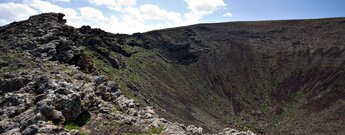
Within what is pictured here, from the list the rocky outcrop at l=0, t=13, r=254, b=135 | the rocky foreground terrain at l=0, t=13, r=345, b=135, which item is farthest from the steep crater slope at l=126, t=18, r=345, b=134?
the rocky outcrop at l=0, t=13, r=254, b=135

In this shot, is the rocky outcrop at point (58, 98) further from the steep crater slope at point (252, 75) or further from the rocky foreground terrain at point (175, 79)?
the steep crater slope at point (252, 75)

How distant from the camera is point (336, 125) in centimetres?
8081

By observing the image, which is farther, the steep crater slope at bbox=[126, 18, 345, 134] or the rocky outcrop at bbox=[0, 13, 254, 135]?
the steep crater slope at bbox=[126, 18, 345, 134]

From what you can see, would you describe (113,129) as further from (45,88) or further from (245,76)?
(245,76)

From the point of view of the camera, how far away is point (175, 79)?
10450 centimetres

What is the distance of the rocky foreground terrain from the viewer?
25922 mm

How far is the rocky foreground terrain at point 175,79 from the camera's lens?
2592 centimetres

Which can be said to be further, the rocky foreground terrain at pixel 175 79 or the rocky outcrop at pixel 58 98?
the rocky foreground terrain at pixel 175 79

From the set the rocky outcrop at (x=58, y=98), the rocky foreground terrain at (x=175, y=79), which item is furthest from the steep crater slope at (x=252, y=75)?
the rocky outcrop at (x=58, y=98)

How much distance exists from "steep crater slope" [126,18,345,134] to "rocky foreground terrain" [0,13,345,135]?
32 cm

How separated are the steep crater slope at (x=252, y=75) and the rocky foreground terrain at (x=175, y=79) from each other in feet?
1.04

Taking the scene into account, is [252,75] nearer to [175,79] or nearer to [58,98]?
[175,79]

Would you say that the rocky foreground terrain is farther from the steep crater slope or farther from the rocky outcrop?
the steep crater slope

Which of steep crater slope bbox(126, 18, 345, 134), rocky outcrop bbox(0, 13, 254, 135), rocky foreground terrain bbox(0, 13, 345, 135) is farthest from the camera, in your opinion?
steep crater slope bbox(126, 18, 345, 134)
